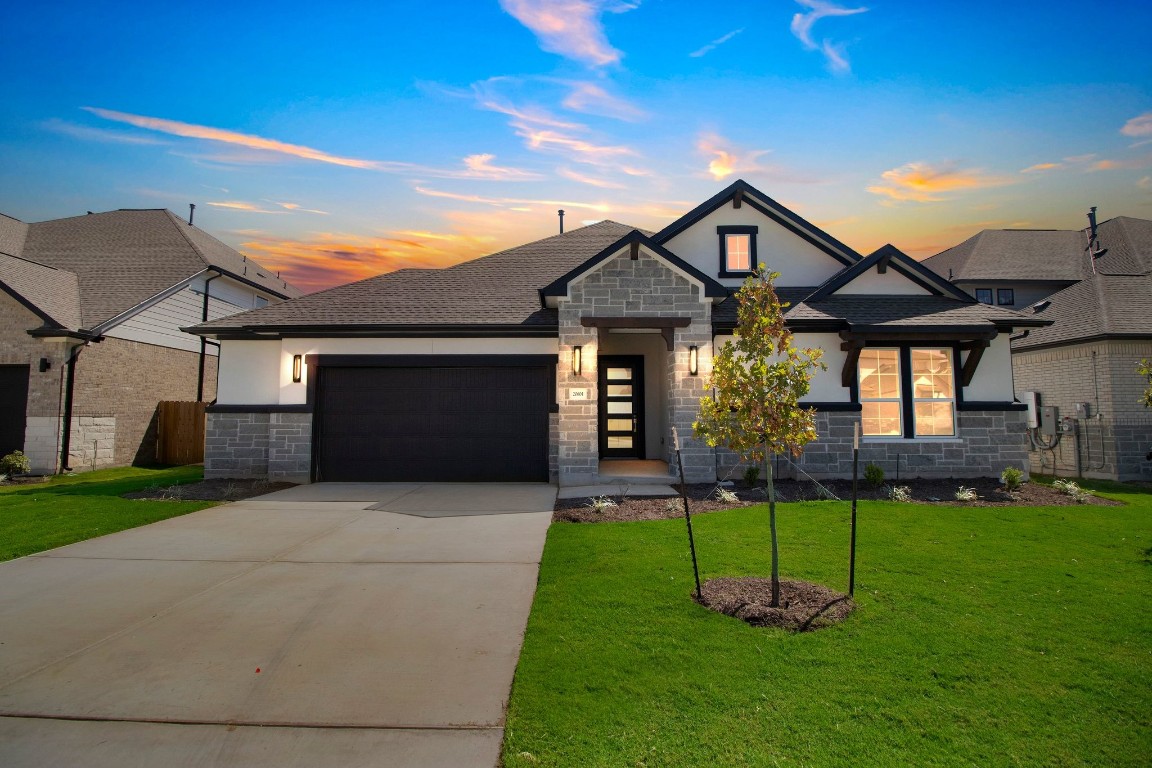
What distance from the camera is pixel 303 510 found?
916cm

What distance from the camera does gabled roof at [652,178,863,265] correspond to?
538 inches

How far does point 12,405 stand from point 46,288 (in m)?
3.38

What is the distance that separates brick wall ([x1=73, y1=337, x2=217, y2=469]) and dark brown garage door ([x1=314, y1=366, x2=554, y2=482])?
24.5 feet

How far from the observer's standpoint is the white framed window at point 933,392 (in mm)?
11977

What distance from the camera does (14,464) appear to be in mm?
13250

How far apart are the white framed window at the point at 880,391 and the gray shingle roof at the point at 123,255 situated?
1920 cm

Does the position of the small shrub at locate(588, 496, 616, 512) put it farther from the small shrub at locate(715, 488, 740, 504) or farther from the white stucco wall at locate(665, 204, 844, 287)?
the white stucco wall at locate(665, 204, 844, 287)

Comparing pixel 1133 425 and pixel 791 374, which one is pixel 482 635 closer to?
pixel 791 374

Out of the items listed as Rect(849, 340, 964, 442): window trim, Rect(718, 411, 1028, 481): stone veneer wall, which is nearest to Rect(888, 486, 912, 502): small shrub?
Rect(718, 411, 1028, 481): stone veneer wall

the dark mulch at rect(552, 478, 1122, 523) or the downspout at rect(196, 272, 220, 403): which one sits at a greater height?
the downspout at rect(196, 272, 220, 403)

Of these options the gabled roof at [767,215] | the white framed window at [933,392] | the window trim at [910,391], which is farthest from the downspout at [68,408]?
the white framed window at [933,392]

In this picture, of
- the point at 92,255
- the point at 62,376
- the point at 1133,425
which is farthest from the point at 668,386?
the point at 92,255

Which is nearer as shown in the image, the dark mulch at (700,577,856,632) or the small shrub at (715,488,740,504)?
the dark mulch at (700,577,856,632)

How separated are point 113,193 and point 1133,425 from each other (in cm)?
3226
